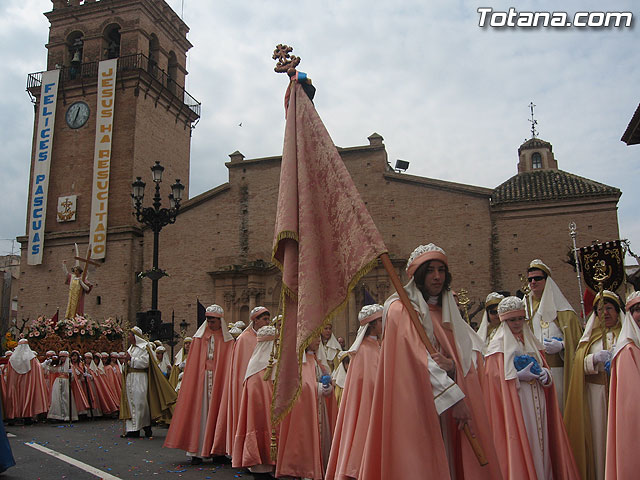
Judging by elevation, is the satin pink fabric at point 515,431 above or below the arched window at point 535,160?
below

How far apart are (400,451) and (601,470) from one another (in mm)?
3056

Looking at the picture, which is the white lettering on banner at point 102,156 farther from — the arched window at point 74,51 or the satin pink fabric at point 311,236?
the satin pink fabric at point 311,236

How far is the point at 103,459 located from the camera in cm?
866

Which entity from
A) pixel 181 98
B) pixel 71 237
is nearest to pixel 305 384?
pixel 71 237

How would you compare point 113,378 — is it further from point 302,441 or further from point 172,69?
point 172,69

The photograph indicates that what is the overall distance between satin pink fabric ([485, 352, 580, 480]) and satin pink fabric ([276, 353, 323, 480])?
2304mm

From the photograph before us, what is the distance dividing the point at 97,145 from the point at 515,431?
27522 mm

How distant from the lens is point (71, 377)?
51.6 ft

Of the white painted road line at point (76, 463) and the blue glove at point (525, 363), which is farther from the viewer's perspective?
the white painted road line at point (76, 463)

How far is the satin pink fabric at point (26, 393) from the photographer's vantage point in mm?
14547

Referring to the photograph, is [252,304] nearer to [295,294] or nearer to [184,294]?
[184,294]

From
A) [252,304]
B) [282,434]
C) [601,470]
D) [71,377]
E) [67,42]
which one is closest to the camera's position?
[601,470]

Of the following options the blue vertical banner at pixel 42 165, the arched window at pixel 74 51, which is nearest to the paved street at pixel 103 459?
the blue vertical banner at pixel 42 165

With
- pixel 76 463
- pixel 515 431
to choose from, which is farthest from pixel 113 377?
pixel 515 431
